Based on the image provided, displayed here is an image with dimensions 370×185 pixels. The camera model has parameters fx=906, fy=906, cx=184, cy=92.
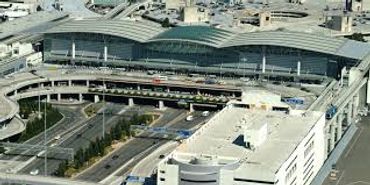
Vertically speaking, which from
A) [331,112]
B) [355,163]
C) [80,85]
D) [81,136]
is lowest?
[355,163]

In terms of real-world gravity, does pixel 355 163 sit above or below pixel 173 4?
below

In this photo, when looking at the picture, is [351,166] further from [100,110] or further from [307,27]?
[307,27]

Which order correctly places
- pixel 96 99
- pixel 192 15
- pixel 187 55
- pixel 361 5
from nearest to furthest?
1. pixel 96 99
2. pixel 187 55
3. pixel 192 15
4. pixel 361 5

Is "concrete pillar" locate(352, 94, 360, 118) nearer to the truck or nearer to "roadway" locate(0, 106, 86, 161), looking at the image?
the truck

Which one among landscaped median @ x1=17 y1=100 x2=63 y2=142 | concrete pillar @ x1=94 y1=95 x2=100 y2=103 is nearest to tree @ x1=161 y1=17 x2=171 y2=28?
concrete pillar @ x1=94 y1=95 x2=100 y2=103

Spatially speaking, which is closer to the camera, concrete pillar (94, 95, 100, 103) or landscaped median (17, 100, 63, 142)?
landscaped median (17, 100, 63, 142)

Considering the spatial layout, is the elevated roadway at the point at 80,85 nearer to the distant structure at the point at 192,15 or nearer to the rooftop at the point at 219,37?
the rooftop at the point at 219,37

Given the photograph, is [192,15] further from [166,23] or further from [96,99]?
[96,99]

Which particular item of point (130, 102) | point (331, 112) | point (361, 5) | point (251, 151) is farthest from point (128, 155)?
point (361, 5)
